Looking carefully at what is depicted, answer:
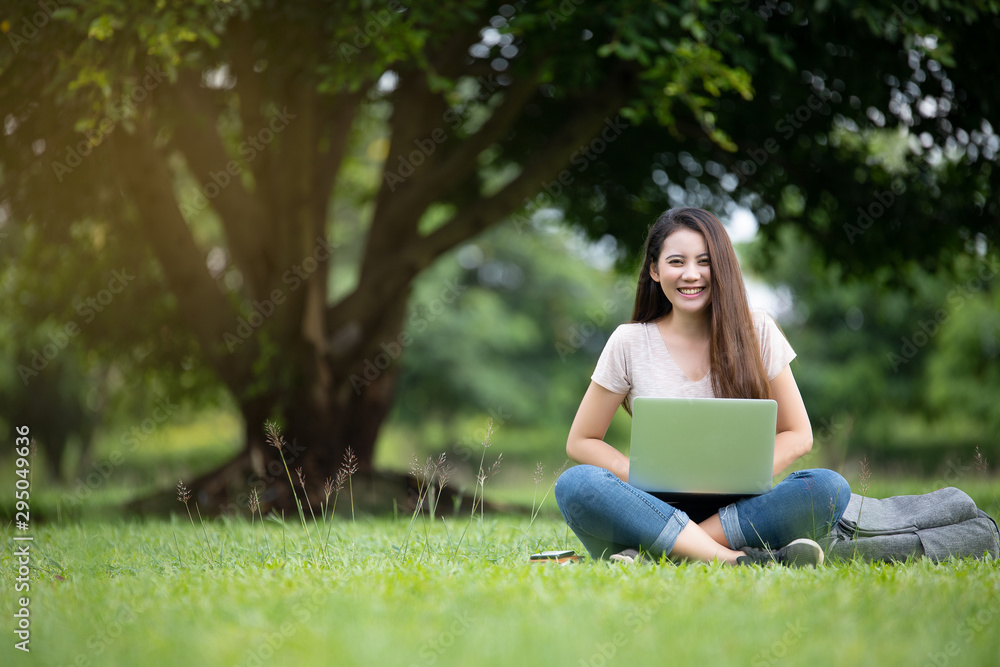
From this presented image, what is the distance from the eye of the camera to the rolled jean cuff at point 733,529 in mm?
3512

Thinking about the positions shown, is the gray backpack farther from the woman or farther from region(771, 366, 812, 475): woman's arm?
region(771, 366, 812, 475): woman's arm

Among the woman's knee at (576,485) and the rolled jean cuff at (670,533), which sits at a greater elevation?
the woman's knee at (576,485)

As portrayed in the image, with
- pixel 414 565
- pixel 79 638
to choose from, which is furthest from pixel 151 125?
pixel 79 638

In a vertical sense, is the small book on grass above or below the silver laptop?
below

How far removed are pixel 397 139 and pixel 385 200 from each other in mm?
581

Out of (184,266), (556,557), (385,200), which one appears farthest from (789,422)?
(184,266)

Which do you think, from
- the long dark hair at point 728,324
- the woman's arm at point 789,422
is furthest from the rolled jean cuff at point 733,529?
the long dark hair at point 728,324

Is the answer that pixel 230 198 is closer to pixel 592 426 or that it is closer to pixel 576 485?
pixel 592 426

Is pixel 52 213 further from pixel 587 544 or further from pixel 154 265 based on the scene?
pixel 587 544

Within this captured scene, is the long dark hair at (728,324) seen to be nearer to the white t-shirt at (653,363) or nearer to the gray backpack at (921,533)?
the white t-shirt at (653,363)

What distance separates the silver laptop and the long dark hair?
31 cm

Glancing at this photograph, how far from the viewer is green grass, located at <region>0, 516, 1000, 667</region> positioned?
2.20 metres

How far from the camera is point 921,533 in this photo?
359 centimetres

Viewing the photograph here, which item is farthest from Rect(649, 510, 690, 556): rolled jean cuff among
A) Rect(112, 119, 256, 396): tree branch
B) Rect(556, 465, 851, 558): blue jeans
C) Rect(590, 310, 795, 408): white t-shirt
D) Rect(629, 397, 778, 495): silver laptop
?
Rect(112, 119, 256, 396): tree branch
